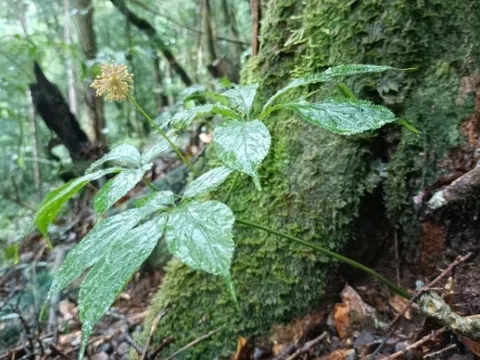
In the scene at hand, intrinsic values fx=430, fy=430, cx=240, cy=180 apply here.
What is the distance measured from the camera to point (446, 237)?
1.41 meters

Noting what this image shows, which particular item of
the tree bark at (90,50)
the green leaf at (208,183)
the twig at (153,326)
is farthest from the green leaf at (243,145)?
the tree bark at (90,50)

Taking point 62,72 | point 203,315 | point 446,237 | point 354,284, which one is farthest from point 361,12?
point 62,72

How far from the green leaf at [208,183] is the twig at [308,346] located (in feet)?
2.43

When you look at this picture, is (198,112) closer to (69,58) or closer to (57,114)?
(57,114)

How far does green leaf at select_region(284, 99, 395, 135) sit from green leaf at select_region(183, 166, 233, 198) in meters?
0.21

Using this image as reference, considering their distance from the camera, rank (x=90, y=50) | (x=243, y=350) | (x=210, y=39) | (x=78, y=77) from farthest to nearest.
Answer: (x=78, y=77)
(x=90, y=50)
(x=210, y=39)
(x=243, y=350)

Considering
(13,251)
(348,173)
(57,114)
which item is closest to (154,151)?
(348,173)

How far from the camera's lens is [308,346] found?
1.44 metres

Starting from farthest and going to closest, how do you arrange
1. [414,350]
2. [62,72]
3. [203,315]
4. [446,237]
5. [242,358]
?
[62,72] → [203,315] → [242,358] → [446,237] → [414,350]

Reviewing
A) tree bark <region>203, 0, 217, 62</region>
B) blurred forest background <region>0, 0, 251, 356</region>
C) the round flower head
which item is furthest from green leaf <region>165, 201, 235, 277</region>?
tree bark <region>203, 0, 217, 62</region>

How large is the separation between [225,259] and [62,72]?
9082 mm

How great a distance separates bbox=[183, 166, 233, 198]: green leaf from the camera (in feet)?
Result: 3.15

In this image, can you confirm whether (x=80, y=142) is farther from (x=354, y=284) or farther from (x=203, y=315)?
(x=354, y=284)

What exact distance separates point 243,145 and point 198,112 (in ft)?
0.69
